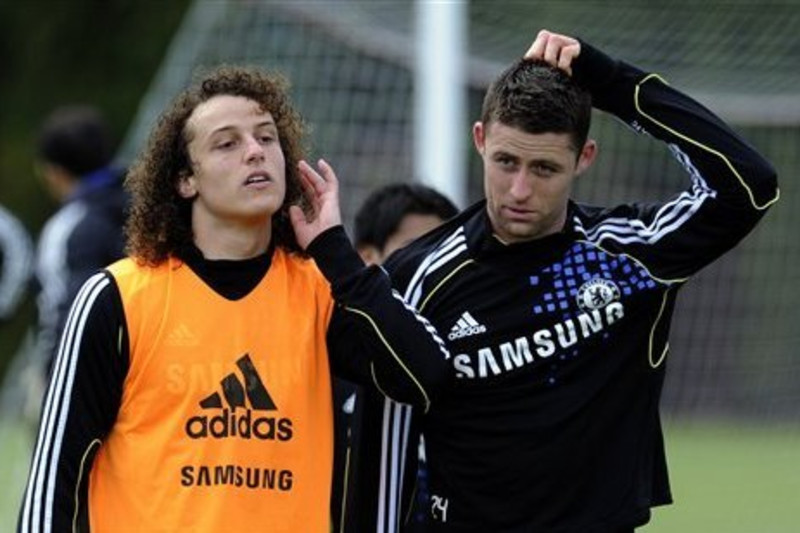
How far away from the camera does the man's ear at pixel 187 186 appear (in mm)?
4191

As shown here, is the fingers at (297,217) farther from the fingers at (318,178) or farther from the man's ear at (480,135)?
the man's ear at (480,135)

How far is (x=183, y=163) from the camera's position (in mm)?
4223

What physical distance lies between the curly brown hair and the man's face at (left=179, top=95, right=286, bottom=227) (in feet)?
0.08

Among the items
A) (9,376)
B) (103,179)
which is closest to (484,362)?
(103,179)

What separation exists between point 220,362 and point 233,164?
1.29ft

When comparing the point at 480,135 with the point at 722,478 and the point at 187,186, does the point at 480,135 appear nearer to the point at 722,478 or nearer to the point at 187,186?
the point at 187,186

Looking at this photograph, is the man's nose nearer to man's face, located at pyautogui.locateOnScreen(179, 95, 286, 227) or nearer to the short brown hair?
the short brown hair

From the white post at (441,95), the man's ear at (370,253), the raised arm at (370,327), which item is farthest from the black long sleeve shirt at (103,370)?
the white post at (441,95)

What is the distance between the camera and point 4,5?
20.3m

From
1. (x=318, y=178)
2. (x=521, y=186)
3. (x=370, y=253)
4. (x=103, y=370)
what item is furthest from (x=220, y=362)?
(x=370, y=253)

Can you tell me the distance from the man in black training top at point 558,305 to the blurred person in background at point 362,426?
1.2 inches

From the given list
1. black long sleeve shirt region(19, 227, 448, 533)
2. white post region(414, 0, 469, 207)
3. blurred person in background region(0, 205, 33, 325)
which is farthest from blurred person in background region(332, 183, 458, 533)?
blurred person in background region(0, 205, 33, 325)

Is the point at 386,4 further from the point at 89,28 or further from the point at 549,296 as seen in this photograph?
the point at 89,28

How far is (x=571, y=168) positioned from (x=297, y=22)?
5233mm
